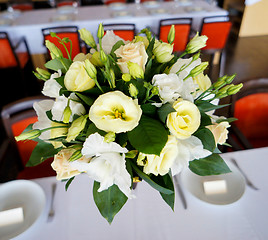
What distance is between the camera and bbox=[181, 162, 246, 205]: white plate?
0.95m

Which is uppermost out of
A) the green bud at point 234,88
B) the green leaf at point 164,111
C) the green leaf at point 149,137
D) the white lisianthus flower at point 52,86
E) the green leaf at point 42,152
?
the white lisianthus flower at point 52,86

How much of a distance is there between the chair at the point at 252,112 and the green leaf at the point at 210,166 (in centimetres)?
65

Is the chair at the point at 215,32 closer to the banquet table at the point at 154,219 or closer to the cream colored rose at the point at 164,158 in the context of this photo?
the banquet table at the point at 154,219

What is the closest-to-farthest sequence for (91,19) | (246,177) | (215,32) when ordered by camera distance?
(246,177) → (215,32) → (91,19)

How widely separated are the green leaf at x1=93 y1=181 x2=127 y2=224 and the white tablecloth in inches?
102

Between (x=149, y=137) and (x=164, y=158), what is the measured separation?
2.7 inches

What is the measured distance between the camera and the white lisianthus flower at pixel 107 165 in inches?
22.6

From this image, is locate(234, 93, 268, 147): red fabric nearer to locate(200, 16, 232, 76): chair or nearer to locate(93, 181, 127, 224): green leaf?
locate(93, 181, 127, 224): green leaf

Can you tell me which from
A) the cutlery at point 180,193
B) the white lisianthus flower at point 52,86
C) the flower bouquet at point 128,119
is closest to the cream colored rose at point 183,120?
the flower bouquet at point 128,119

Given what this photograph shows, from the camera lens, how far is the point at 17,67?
2.70 meters

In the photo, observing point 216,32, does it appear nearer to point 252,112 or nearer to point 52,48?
point 252,112

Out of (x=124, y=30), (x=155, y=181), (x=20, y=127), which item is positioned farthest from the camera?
(x=124, y=30)

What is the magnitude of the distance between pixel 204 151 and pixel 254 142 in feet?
3.46

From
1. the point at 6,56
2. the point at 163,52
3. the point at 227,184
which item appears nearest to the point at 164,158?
the point at 163,52
